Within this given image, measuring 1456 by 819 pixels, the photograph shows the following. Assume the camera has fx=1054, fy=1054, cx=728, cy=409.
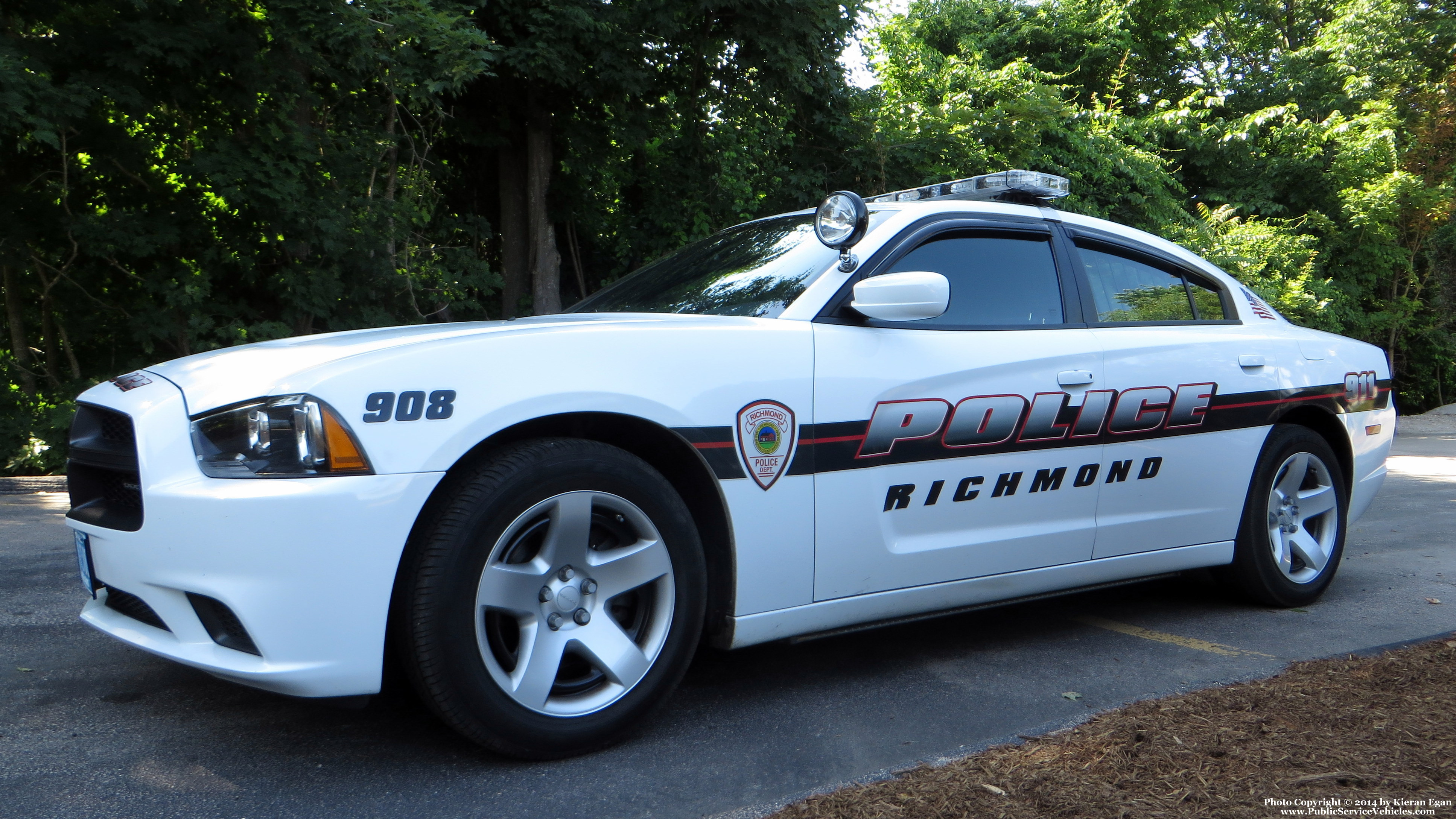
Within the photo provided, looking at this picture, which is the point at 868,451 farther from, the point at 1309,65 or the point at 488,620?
the point at 1309,65

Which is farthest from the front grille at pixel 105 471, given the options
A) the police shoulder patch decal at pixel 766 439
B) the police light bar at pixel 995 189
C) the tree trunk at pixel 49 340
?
the tree trunk at pixel 49 340

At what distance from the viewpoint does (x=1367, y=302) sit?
21.1 metres

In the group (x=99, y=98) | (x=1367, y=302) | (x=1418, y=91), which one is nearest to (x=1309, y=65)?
A: (x=1418, y=91)

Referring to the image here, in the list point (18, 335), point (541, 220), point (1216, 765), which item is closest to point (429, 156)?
point (541, 220)

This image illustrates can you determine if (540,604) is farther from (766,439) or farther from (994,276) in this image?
(994,276)

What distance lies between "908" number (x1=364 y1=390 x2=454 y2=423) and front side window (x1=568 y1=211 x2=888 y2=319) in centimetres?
107

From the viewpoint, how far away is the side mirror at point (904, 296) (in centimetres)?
309

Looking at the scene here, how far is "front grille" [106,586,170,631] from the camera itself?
2.54m

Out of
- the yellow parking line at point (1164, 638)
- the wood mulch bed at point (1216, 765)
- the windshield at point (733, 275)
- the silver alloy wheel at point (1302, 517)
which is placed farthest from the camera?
the silver alloy wheel at point (1302, 517)

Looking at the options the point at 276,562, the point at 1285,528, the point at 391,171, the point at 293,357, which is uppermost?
the point at 391,171

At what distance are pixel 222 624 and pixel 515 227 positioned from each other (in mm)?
9648

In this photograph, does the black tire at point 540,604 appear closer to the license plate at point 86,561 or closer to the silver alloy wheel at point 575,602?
the silver alloy wheel at point 575,602

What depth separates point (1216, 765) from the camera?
8.38 ft

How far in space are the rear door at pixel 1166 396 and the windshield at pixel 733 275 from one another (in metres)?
1.12
